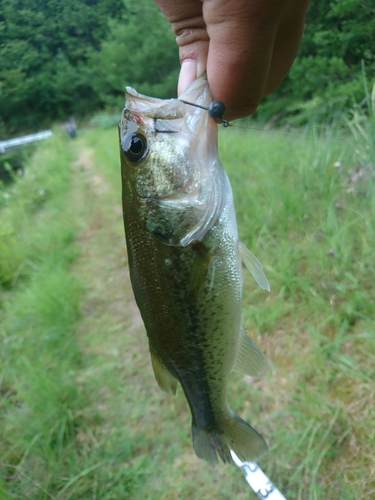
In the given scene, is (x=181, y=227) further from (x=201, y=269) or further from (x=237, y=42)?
(x=237, y=42)

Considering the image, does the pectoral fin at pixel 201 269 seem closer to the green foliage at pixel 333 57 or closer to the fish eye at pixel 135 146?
the fish eye at pixel 135 146

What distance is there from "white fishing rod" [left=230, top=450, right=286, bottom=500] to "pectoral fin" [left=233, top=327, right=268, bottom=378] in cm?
39

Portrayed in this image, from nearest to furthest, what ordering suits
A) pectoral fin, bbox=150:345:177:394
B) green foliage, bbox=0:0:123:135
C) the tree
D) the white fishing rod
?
pectoral fin, bbox=150:345:177:394 < the white fishing rod < green foliage, bbox=0:0:123:135 < the tree

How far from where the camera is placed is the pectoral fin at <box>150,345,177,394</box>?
1.29 metres

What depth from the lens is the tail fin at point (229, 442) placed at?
1.29 m

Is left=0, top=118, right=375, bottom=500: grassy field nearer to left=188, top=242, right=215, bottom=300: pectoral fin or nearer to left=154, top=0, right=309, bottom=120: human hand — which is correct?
left=188, top=242, right=215, bottom=300: pectoral fin

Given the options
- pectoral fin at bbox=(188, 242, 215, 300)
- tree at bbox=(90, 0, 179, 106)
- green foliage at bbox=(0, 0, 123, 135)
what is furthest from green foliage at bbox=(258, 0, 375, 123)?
tree at bbox=(90, 0, 179, 106)

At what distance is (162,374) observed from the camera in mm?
1299

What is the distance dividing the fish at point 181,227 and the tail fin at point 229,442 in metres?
0.30

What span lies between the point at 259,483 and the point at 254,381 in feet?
2.68

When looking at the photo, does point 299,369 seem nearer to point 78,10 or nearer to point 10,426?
point 10,426

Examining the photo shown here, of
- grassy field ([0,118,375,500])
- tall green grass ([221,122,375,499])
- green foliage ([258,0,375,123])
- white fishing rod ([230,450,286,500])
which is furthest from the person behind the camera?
green foliage ([258,0,375,123])

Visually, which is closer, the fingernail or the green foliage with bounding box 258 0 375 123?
the fingernail

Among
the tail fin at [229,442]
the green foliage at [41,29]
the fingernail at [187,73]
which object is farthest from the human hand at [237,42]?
the green foliage at [41,29]
